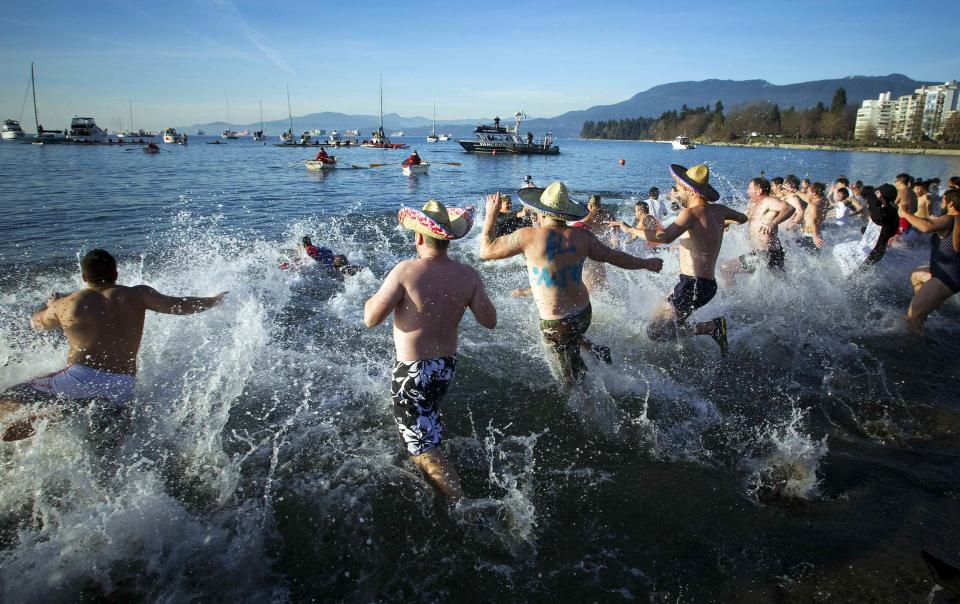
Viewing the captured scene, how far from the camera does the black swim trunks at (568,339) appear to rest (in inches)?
163

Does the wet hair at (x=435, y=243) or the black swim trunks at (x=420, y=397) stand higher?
the wet hair at (x=435, y=243)

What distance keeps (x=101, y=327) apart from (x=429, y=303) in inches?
92.6

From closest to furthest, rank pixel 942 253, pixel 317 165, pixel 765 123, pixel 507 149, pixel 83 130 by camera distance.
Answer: pixel 942 253, pixel 317 165, pixel 507 149, pixel 83 130, pixel 765 123

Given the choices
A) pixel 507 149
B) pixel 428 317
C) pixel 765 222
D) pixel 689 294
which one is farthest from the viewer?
pixel 507 149

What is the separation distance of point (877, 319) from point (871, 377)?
8.29 feet

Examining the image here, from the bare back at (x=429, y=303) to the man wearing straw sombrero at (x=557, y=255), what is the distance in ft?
2.83

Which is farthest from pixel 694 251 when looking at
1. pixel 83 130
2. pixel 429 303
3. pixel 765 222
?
pixel 83 130

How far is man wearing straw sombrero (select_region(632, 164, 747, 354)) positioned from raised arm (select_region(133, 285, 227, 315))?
430cm

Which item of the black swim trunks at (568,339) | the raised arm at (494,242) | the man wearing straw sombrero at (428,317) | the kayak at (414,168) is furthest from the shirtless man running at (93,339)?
the kayak at (414,168)

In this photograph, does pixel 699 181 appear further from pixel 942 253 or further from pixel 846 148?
pixel 846 148

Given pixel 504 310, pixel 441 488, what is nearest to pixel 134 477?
pixel 441 488

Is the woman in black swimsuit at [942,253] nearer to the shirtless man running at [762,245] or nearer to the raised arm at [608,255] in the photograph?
the shirtless man running at [762,245]

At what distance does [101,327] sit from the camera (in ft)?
11.1

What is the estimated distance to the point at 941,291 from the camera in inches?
236
